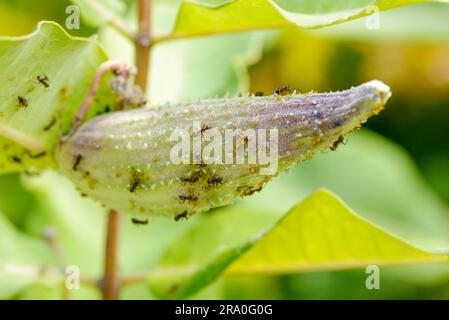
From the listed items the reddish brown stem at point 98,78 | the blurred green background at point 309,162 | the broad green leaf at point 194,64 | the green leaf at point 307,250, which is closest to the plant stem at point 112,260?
the green leaf at point 307,250

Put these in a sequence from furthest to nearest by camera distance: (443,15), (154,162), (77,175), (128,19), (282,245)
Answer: (443,15) < (128,19) < (282,245) < (77,175) < (154,162)

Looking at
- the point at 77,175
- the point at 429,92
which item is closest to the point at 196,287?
the point at 77,175

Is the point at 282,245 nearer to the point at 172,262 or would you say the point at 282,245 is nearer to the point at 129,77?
the point at 172,262

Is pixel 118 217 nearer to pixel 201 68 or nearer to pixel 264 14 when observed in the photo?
pixel 264 14

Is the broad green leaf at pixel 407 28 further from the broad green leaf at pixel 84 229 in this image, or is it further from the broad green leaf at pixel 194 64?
the broad green leaf at pixel 84 229

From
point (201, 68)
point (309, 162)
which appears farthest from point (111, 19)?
point (309, 162)
